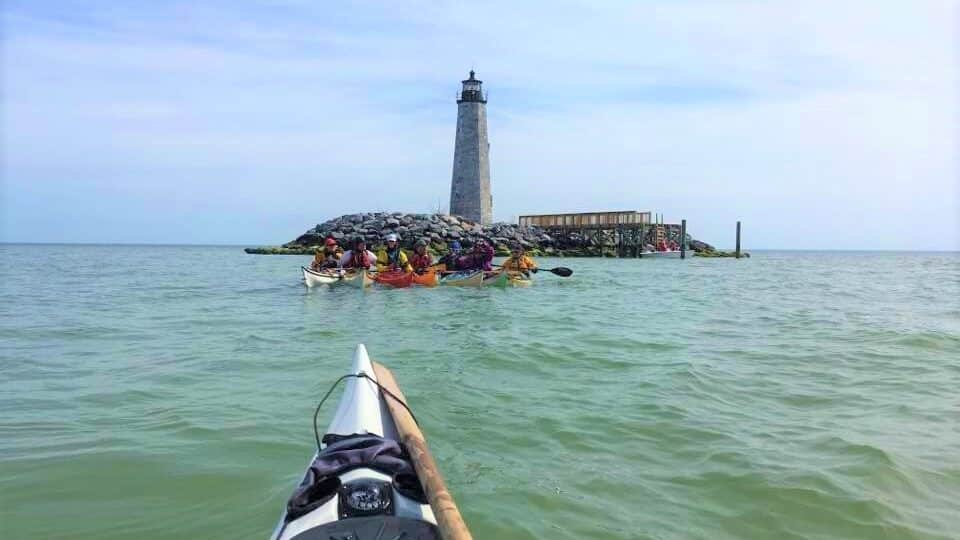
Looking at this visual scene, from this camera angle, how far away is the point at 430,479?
10.7 feet

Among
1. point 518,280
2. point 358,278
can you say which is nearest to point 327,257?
point 358,278

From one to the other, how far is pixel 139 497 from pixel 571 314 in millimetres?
10895

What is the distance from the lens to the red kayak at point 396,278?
1894 cm

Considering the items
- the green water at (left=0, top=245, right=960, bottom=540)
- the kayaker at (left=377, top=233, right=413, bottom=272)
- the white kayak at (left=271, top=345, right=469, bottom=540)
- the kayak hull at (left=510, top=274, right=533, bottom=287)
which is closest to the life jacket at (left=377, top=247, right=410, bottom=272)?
the kayaker at (left=377, top=233, right=413, bottom=272)

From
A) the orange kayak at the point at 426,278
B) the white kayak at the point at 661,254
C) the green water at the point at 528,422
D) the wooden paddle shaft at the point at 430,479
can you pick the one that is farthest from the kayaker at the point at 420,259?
the white kayak at the point at 661,254

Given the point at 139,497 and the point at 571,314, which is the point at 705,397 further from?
the point at 571,314

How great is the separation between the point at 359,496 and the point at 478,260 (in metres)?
17.0

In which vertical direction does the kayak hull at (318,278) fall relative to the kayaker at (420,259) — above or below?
below

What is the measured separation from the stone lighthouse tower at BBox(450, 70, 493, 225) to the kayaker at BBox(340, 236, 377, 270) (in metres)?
31.3

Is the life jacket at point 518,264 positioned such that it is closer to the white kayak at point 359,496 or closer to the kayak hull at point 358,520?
the white kayak at point 359,496

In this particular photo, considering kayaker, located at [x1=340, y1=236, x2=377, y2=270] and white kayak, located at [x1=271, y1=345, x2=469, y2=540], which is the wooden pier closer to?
kayaker, located at [x1=340, y1=236, x2=377, y2=270]

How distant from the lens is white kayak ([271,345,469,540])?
9.53 ft

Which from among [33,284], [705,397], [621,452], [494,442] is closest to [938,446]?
[705,397]

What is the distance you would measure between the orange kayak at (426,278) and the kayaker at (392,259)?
279 millimetres
